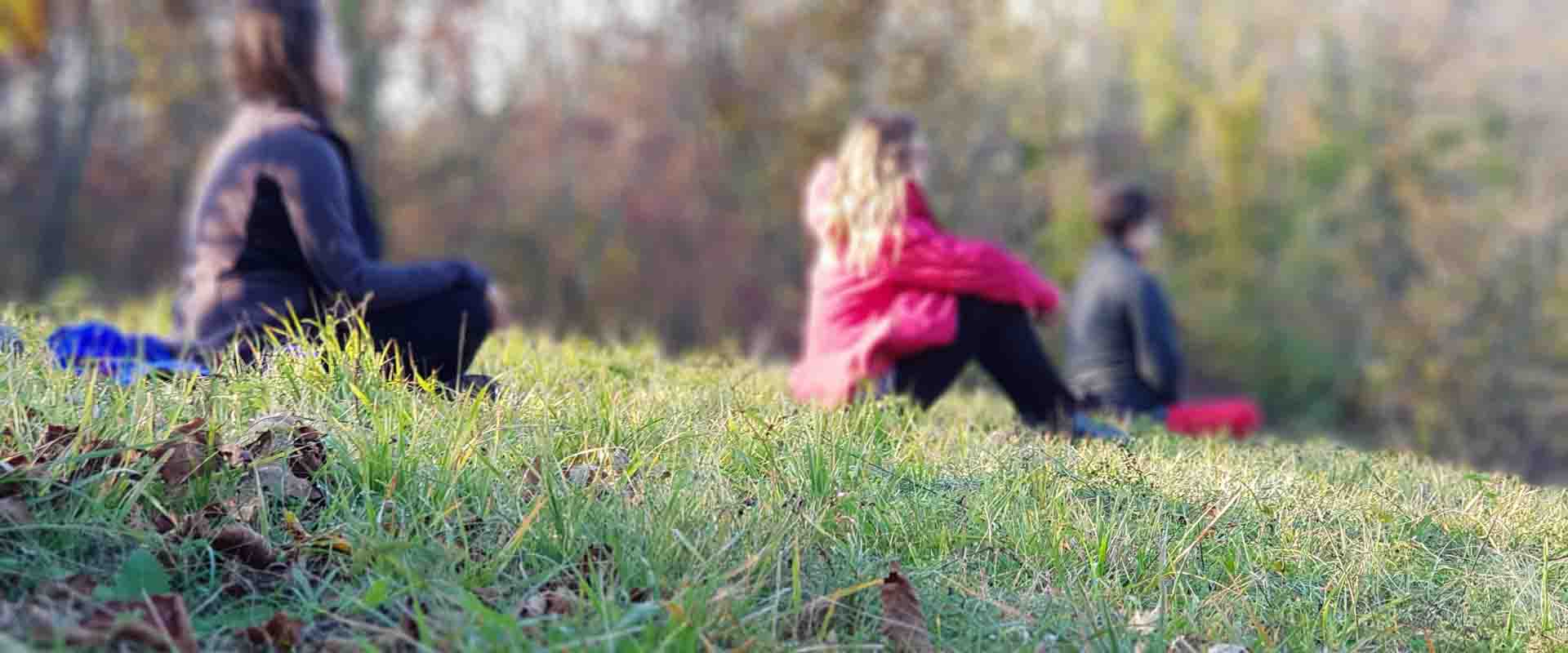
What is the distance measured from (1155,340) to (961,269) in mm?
2392

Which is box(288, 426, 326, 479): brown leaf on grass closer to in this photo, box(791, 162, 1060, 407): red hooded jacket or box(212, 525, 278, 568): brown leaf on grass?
box(212, 525, 278, 568): brown leaf on grass

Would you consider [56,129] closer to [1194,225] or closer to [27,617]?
[1194,225]

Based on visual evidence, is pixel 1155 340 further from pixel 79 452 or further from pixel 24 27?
pixel 24 27

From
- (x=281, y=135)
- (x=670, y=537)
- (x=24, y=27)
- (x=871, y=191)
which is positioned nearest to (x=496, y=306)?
(x=281, y=135)

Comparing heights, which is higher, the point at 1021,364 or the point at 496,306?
the point at 496,306

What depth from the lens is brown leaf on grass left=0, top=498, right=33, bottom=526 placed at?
2383 mm

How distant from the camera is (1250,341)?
20984 mm

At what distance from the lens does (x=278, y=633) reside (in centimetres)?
226

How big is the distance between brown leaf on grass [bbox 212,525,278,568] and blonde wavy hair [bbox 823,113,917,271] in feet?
10.3

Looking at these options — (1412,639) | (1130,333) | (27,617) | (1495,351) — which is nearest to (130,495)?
(27,617)

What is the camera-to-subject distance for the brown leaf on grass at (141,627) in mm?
2049

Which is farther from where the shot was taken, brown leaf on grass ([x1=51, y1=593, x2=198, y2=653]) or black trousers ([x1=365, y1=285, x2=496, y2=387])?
black trousers ([x1=365, y1=285, x2=496, y2=387])

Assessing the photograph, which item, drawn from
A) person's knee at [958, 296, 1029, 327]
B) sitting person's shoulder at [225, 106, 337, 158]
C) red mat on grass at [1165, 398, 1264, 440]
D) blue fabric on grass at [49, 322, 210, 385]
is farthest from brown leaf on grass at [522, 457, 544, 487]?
red mat on grass at [1165, 398, 1264, 440]

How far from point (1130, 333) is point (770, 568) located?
5028 millimetres
